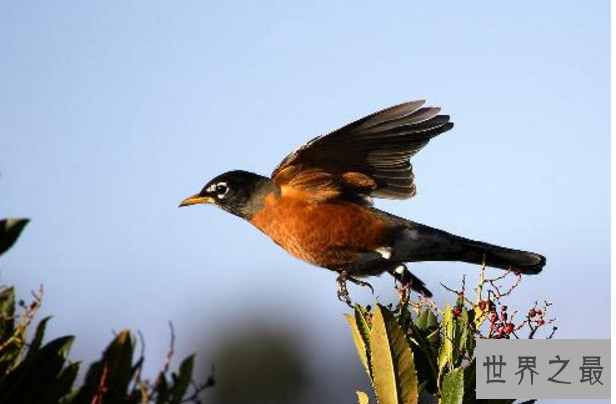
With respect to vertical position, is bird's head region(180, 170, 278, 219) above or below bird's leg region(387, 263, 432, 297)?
above

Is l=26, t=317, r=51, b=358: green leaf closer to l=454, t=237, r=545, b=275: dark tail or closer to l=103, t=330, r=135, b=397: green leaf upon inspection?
l=103, t=330, r=135, b=397: green leaf

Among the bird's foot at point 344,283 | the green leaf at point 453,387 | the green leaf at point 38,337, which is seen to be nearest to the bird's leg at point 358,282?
the bird's foot at point 344,283

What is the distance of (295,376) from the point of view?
111 ft

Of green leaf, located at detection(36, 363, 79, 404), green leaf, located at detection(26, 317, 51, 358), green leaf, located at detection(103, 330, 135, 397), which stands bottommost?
green leaf, located at detection(36, 363, 79, 404)

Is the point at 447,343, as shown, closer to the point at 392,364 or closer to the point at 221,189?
the point at 392,364

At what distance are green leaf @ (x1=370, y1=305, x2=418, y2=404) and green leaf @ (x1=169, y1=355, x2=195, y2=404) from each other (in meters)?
1.10

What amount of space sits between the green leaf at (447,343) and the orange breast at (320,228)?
3.30 m

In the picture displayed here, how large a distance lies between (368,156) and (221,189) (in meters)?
1.07

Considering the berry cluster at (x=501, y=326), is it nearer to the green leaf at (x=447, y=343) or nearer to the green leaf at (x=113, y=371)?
the green leaf at (x=447, y=343)

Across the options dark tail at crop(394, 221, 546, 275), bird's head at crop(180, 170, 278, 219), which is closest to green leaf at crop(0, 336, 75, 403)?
bird's head at crop(180, 170, 278, 219)

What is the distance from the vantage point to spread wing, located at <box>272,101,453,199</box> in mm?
6566

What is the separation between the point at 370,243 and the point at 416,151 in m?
0.75

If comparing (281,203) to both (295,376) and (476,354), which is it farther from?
(295,376)

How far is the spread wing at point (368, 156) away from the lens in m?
6.57
